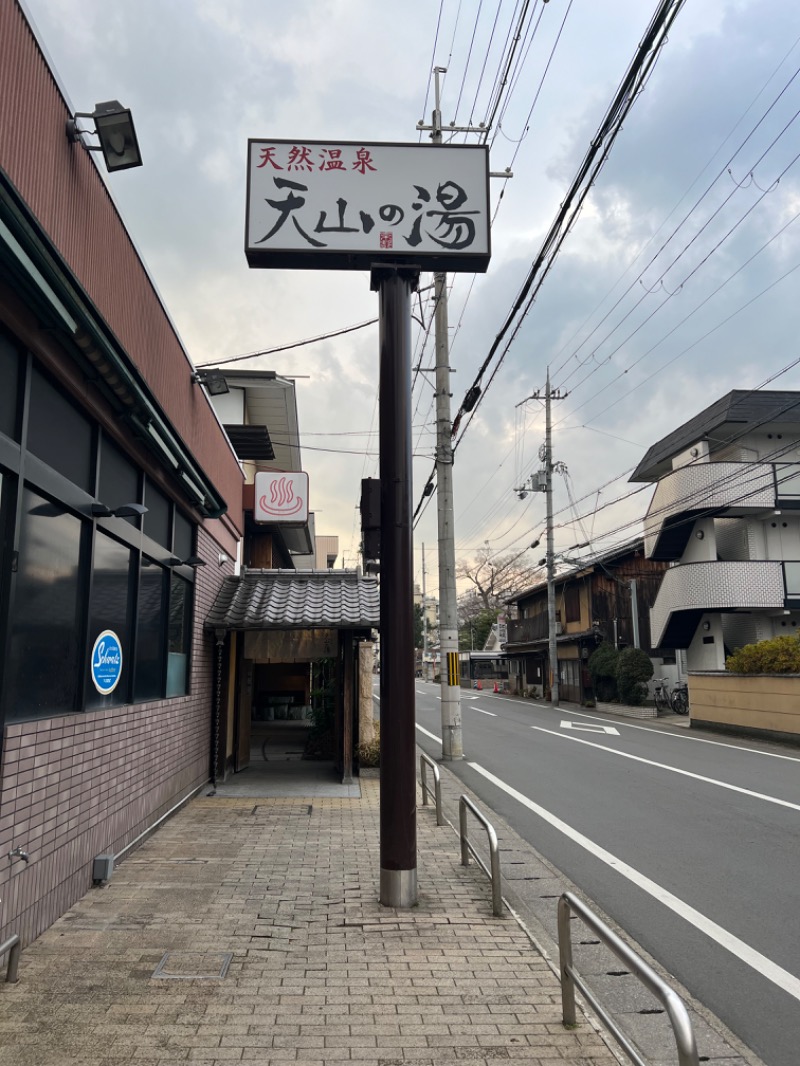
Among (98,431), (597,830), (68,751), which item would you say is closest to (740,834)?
(597,830)

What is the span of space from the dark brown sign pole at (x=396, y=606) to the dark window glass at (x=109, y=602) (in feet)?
7.69

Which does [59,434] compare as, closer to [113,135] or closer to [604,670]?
[113,135]

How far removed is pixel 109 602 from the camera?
22.0ft

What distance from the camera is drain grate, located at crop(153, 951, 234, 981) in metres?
4.49

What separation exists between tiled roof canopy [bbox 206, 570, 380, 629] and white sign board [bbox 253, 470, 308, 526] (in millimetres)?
1658

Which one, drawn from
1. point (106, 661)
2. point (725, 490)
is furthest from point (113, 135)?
point (725, 490)

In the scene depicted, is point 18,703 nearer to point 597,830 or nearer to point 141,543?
point 141,543

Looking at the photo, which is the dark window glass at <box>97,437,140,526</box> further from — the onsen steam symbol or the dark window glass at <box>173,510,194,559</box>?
the onsen steam symbol

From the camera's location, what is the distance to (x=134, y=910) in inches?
225

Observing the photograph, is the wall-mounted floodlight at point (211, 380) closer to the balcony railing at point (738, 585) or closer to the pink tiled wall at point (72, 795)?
the pink tiled wall at point (72, 795)

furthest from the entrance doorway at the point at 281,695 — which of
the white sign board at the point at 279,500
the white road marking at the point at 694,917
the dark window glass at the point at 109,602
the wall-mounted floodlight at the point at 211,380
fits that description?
the dark window glass at the point at 109,602

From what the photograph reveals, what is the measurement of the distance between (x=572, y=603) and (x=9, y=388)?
38398mm

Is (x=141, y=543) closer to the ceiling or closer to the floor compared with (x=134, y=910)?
closer to the ceiling

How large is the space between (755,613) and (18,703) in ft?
87.9
